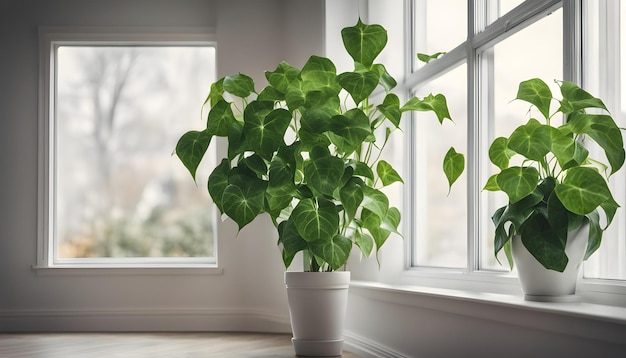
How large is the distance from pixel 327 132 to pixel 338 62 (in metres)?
1.20

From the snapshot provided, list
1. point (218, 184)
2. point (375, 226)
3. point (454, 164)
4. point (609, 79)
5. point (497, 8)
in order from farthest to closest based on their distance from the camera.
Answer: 1. point (375, 226)
2. point (218, 184)
3. point (497, 8)
4. point (454, 164)
5. point (609, 79)

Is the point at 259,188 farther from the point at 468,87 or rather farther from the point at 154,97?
the point at 154,97

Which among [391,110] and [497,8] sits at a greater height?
[497,8]

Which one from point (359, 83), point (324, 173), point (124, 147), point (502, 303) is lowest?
point (502, 303)

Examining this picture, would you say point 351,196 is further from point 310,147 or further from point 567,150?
point 567,150

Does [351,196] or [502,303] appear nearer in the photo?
[502,303]

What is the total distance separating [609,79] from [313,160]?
45.9 inches

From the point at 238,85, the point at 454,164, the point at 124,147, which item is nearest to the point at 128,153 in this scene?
the point at 124,147

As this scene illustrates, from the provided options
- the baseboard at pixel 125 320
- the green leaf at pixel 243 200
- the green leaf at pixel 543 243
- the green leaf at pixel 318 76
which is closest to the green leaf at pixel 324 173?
the green leaf at pixel 243 200

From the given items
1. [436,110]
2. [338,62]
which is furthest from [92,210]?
[436,110]

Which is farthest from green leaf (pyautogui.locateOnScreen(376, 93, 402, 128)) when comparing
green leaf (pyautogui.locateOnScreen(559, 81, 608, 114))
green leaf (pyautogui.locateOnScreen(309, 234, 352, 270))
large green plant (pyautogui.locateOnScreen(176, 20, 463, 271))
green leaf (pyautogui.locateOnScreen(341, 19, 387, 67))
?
green leaf (pyautogui.locateOnScreen(559, 81, 608, 114))

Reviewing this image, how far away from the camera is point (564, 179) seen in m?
1.90

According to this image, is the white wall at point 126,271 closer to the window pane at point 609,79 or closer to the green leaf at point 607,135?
the window pane at point 609,79

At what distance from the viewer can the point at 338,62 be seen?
411 cm
